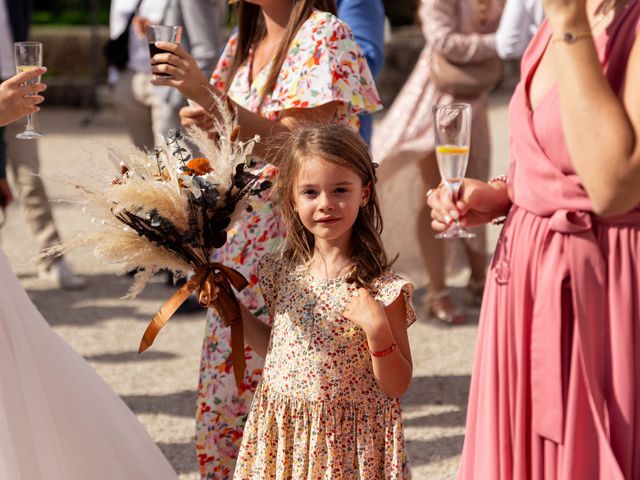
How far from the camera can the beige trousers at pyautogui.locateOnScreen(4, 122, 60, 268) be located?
6.86m

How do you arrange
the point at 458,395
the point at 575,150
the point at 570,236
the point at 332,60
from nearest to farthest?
the point at 575,150, the point at 570,236, the point at 332,60, the point at 458,395

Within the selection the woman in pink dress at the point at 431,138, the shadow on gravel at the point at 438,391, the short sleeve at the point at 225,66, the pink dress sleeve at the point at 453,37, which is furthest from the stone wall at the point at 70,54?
the short sleeve at the point at 225,66

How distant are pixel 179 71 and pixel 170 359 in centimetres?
302

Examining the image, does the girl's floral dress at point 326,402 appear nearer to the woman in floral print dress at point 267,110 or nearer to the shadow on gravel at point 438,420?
the woman in floral print dress at point 267,110

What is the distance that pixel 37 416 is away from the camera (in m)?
3.03

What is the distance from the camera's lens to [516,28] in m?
5.86

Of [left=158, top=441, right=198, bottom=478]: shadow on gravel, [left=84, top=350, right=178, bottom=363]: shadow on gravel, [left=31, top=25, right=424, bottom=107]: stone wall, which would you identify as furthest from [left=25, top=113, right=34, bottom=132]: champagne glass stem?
[left=31, top=25, right=424, bottom=107]: stone wall

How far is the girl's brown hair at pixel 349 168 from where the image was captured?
2877 millimetres

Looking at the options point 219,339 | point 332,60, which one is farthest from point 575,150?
point 219,339

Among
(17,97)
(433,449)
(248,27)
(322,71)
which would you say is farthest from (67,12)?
→ (17,97)

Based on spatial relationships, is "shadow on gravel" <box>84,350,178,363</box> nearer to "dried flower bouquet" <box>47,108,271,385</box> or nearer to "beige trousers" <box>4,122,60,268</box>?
"beige trousers" <box>4,122,60,268</box>

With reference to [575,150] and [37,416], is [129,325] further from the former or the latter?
[575,150]

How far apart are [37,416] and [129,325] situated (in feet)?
11.2

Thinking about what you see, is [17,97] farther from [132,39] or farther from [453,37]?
[132,39]
